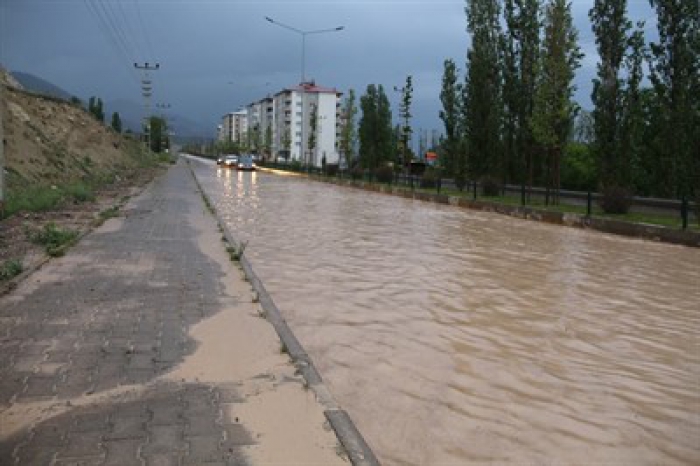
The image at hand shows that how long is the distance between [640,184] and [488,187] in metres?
6.54

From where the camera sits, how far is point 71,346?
6184 millimetres

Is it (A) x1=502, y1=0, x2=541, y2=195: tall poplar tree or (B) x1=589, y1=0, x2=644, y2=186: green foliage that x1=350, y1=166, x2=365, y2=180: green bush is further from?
(B) x1=589, y1=0, x2=644, y2=186: green foliage

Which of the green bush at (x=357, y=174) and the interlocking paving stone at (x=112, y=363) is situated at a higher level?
the green bush at (x=357, y=174)

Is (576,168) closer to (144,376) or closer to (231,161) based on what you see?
(144,376)

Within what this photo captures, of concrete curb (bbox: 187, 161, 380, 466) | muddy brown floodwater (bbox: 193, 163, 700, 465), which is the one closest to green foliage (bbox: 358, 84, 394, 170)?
muddy brown floodwater (bbox: 193, 163, 700, 465)

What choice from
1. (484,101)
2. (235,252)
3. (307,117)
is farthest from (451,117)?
(307,117)

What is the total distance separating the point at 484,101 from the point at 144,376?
31808 millimetres

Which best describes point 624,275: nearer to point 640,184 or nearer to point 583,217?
point 583,217

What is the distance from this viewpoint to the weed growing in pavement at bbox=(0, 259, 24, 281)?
906 centimetres

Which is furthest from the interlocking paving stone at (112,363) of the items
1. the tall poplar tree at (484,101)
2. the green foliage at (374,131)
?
the green foliage at (374,131)

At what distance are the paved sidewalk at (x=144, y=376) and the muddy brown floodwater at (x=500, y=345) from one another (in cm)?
59

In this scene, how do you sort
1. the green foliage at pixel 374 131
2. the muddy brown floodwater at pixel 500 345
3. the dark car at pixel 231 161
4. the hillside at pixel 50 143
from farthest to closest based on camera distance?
1. the dark car at pixel 231 161
2. the green foliage at pixel 374 131
3. the hillside at pixel 50 143
4. the muddy brown floodwater at pixel 500 345

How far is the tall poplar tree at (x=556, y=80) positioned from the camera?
2652 centimetres

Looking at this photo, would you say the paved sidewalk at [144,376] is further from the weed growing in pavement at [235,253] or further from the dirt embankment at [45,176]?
the dirt embankment at [45,176]
